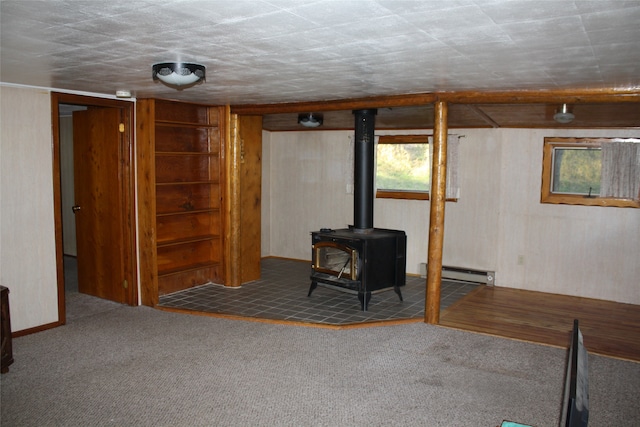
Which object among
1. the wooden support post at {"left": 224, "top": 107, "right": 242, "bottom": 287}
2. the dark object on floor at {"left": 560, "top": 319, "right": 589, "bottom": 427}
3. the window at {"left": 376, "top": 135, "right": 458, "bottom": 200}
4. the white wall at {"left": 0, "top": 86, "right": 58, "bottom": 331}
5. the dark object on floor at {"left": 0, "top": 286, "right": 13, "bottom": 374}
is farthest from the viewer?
the window at {"left": 376, "top": 135, "right": 458, "bottom": 200}

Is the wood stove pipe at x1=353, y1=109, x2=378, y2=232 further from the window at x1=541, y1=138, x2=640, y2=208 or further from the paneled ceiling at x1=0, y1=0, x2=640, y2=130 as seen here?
the window at x1=541, y1=138, x2=640, y2=208

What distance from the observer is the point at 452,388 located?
11.2ft

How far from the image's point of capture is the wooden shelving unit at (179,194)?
5277 mm

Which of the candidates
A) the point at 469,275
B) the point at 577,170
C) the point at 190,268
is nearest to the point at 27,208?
the point at 190,268

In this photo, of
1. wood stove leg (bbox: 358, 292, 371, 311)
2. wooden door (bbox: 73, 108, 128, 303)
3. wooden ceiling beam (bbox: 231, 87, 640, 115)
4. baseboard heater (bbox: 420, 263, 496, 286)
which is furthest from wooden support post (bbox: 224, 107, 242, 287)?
baseboard heater (bbox: 420, 263, 496, 286)

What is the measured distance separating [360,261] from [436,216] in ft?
2.92

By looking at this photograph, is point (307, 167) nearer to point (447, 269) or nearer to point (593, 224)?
point (447, 269)

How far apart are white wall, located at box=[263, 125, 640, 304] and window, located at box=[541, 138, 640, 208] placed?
0.09 metres

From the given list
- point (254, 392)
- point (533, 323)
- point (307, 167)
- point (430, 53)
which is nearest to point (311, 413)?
point (254, 392)

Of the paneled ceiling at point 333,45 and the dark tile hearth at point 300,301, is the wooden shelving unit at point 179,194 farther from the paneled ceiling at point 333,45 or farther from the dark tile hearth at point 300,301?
the paneled ceiling at point 333,45

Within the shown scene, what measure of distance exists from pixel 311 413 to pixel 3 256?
2.91m

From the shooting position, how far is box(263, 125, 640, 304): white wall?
19.6ft

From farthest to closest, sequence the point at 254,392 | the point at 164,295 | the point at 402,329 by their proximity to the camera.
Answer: the point at 164,295 → the point at 402,329 → the point at 254,392

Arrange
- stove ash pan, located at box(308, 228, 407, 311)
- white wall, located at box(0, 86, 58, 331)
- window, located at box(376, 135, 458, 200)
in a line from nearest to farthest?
white wall, located at box(0, 86, 58, 331) < stove ash pan, located at box(308, 228, 407, 311) < window, located at box(376, 135, 458, 200)
